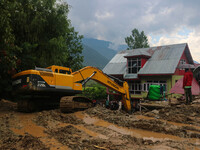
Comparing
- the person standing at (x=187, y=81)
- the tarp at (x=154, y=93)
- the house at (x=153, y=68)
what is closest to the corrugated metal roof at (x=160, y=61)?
the house at (x=153, y=68)

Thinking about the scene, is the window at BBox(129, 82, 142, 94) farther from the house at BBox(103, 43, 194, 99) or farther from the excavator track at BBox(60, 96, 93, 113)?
the excavator track at BBox(60, 96, 93, 113)

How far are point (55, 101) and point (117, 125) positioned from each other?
508 centimetres

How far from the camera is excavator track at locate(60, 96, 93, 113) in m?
9.52

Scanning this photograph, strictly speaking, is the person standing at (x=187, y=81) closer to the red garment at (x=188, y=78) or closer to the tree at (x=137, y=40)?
the red garment at (x=188, y=78)

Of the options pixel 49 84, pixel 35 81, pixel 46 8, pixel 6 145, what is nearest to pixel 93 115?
pixel 49 84

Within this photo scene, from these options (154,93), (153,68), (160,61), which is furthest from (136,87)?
(154,93)

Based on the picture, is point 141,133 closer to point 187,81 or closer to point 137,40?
point 187,81

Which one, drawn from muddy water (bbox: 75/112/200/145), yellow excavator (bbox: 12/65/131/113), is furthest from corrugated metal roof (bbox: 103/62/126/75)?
muddy water (bbox: 75/112/200/145)

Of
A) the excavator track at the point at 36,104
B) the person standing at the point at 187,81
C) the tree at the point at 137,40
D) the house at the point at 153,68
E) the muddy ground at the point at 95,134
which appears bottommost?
the muddy ground at the point at 95,134

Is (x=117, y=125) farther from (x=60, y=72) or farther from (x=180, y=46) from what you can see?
(x=180, y=46)

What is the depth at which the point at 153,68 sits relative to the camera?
26.0 metres

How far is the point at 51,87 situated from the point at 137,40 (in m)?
42.1

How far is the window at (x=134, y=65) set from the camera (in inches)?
1098

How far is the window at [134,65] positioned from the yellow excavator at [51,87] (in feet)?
53.5
